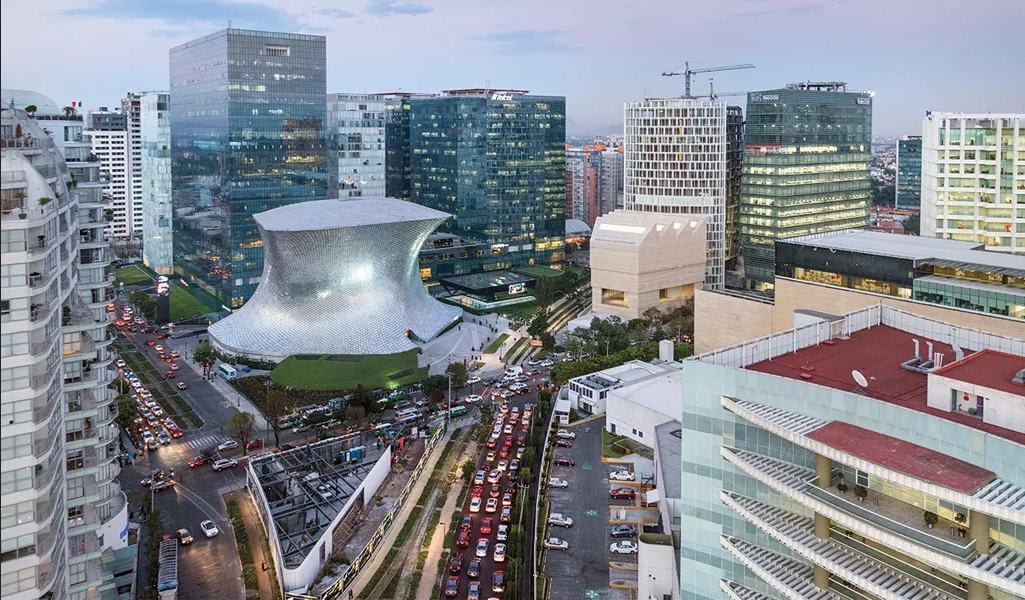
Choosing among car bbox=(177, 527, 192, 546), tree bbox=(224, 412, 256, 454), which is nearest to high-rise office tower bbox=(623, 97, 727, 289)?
tree bbox=(224, 412, 256, 454)

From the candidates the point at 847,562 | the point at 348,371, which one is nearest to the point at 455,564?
the point at 847,562

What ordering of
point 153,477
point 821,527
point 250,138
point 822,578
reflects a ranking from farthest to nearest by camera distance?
point 250,138, point 153,477, point 822,578, point 821,527


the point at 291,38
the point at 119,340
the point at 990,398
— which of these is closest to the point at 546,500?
the point at 990,398

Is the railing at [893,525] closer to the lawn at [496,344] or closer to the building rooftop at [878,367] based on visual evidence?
the building rooftop at [878,367]

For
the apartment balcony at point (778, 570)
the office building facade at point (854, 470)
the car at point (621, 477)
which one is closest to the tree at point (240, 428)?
the car at point (621, 477)

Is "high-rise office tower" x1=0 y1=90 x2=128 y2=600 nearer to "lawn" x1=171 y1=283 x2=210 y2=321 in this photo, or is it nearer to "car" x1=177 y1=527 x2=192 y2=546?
"car" x1=177 y1=527 x2=192 y2=546

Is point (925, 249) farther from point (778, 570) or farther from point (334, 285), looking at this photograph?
point (334, 285)

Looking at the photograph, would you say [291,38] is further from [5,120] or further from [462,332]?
[5,120]

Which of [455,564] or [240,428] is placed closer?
[455,564]
